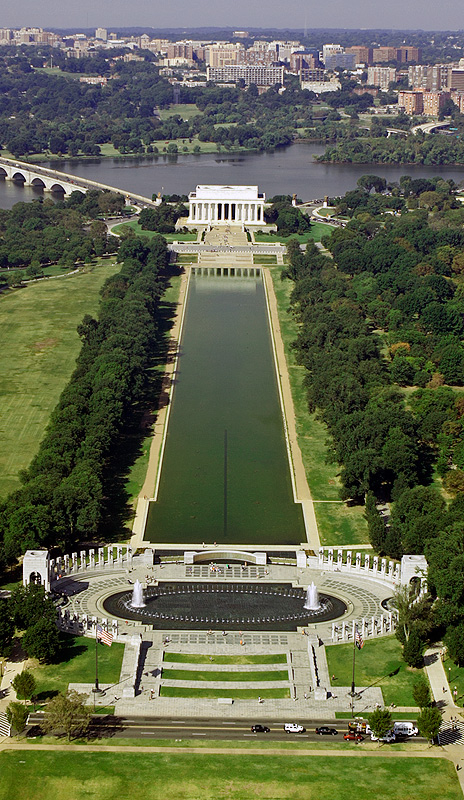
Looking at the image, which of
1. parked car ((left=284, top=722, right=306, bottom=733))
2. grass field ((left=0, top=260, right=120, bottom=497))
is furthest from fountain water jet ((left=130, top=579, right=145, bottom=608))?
grass field ((left=0, top=260, right=120, bottom=497))

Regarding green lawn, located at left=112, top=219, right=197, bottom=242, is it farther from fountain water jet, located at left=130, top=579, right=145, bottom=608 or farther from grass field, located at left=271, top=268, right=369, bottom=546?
fountain water jet, located at left=130, top=579, right=145, bottom=608

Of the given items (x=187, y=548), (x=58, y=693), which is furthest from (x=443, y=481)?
(x=58, y=693)

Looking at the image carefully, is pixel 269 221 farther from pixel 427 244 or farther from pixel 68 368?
pixel 68 368

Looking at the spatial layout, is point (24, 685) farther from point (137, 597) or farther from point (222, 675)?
point (137, 597)

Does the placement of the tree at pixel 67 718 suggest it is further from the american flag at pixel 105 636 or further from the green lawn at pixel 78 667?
the american flag at pixel 105 636

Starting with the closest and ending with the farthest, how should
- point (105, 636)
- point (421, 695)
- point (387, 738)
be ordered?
point (387, 738) → point (421, 695) → point (105, 636)

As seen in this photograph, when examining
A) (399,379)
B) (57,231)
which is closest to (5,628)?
(399,379)
